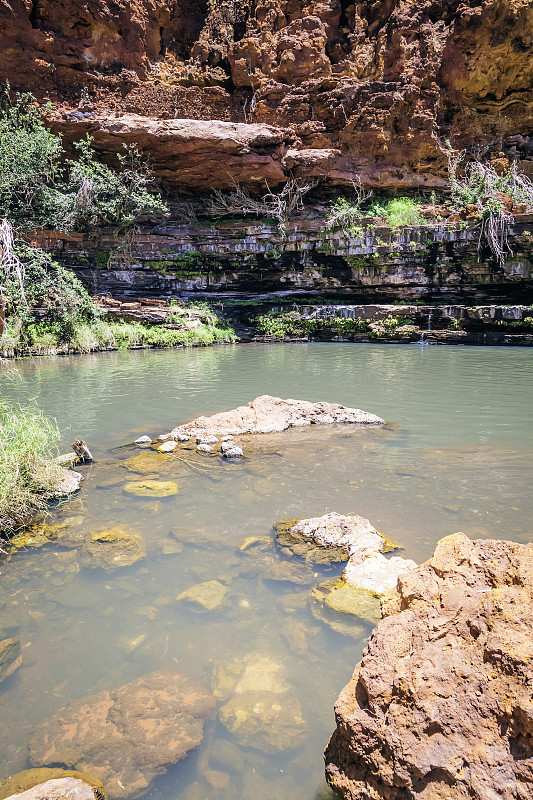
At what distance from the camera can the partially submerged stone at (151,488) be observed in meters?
4.20

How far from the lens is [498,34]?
19.0 m

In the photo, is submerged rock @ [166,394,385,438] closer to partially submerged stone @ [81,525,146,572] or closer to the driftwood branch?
the driftwood branch

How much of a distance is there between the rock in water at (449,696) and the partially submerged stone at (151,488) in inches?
111

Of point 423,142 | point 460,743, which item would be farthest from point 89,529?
point 423,142

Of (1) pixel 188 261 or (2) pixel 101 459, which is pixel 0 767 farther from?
(1) pixel 188 261

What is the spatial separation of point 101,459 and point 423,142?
22.6m

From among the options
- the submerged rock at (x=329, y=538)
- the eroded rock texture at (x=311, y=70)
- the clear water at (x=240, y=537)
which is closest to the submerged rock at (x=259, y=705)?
the clear water at (x=240, y=537)

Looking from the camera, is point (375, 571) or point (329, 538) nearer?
point (375, 571)

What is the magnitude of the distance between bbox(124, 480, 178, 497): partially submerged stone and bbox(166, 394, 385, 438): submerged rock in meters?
1.49

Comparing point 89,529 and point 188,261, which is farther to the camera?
point 188,261

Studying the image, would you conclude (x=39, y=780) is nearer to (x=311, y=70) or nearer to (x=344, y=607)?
(x=344, y=607)

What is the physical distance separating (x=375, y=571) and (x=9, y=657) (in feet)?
7.19

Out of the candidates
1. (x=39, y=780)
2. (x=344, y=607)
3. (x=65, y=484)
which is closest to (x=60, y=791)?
(x=39, y=780)

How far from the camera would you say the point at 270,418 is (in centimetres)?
660
